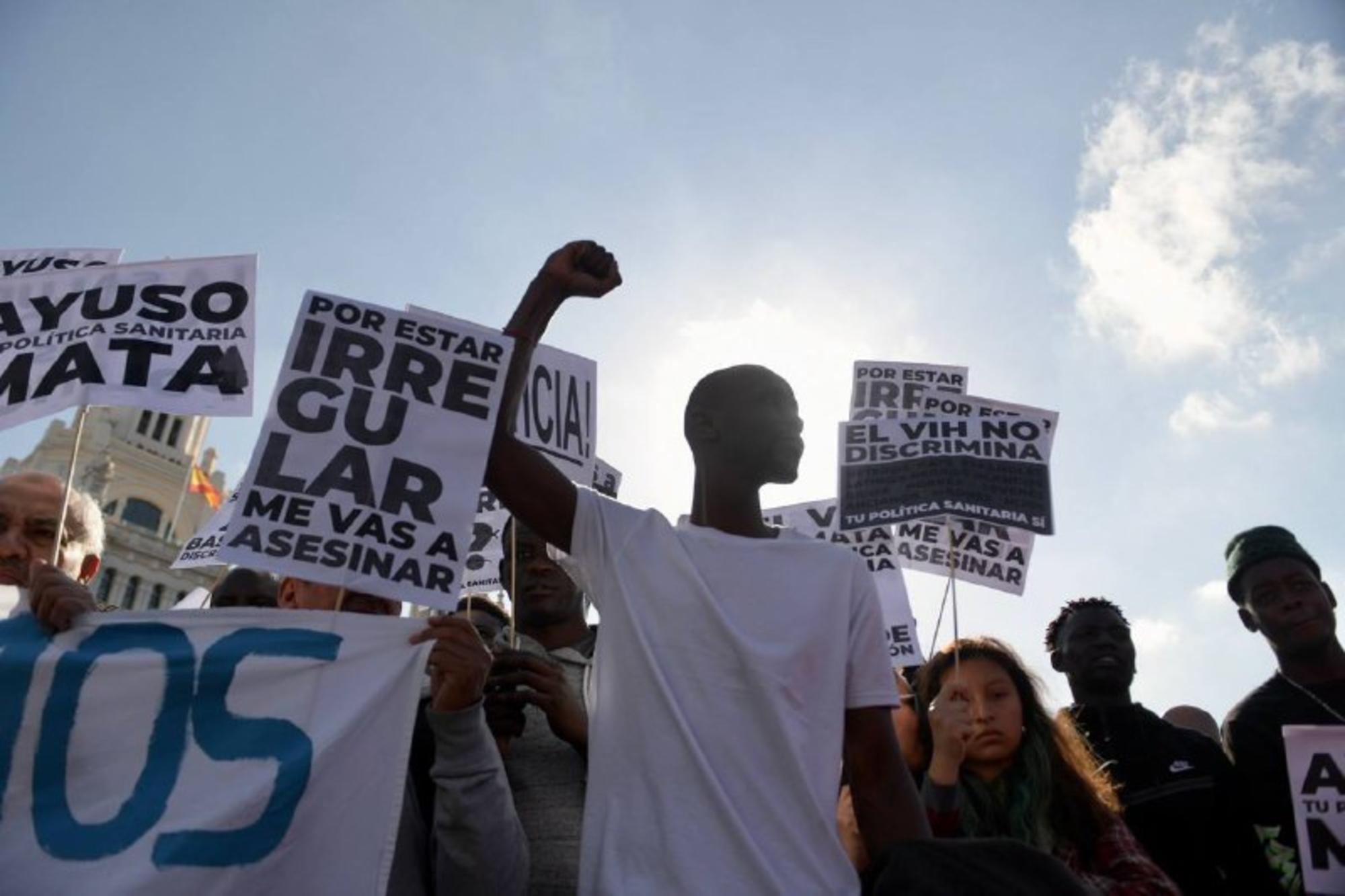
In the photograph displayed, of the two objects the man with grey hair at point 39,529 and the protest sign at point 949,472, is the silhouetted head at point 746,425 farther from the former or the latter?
the protest sign at point 949,472

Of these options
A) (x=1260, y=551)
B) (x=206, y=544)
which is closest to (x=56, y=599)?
(x=206, y=544)

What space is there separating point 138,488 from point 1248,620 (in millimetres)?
48230

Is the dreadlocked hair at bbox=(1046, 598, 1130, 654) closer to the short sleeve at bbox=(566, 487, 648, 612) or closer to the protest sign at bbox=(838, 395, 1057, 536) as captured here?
the protest sign at bbox=(838, 395, 1057, 536)

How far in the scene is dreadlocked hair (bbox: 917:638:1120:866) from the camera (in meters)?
3.41

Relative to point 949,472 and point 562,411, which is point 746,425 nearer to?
point 562,411

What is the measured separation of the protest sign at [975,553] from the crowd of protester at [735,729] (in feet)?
6.82

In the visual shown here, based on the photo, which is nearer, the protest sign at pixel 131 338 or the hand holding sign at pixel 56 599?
the hand holding sign at pixel 56 599

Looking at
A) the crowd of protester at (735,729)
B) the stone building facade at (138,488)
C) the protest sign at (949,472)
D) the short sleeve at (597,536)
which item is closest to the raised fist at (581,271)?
the crowd of protester at (735,729)

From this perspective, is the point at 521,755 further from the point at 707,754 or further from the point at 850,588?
the point at 850,588

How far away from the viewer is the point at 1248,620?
175 inches

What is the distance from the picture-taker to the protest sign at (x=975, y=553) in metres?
6.29

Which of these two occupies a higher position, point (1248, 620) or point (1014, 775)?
point (1248, 620)

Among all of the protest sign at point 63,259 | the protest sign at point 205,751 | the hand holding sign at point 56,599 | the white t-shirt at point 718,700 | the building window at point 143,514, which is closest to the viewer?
the white t-shirt at point 718,700

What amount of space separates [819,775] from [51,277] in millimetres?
3571
